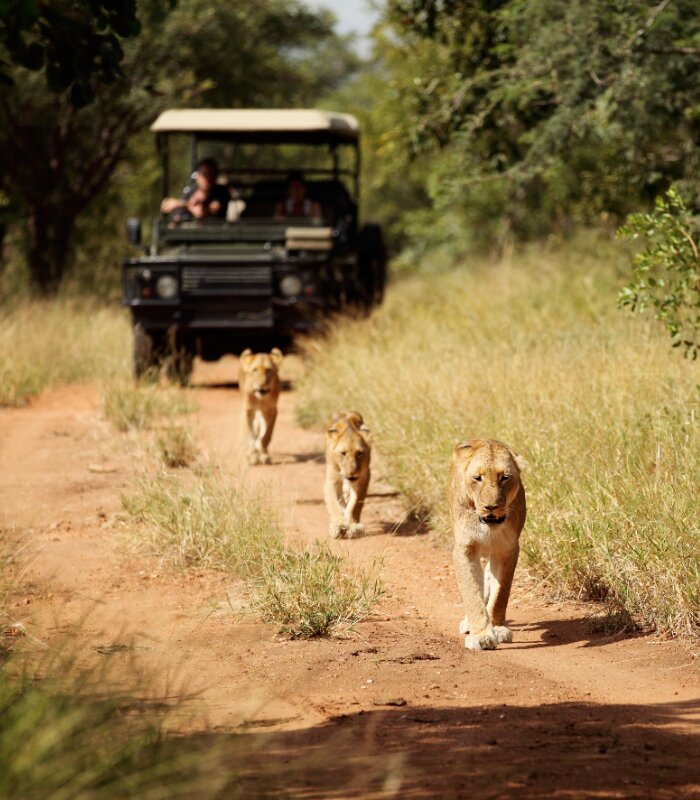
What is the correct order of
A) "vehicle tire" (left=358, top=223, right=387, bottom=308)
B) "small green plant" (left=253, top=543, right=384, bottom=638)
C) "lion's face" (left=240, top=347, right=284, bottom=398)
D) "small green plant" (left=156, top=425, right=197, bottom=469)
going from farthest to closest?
"vehicle tire" (left=358, top=223, right=387, bottom=308) < "lion's face" (left=240, top=347, right=284, bottom=398) < "small green plant" (left=156, top=425, right=197, bottom=469) < "small green plant" (left=253, top=543, right=384, bottom=638)

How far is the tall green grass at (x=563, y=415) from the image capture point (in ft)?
20.4

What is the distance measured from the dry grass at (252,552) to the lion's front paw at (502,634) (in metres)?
0.56

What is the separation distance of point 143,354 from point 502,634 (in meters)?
8.20

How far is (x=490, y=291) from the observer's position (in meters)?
15.6

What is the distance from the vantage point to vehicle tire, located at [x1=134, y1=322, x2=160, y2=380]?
1345 centimetres

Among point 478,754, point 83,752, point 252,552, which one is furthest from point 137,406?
point 83,752

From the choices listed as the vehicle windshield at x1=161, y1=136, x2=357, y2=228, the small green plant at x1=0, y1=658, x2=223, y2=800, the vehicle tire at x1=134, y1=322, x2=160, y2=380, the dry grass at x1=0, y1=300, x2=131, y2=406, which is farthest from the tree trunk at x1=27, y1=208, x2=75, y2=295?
the small green plant at x1=0, y1=658, x2=223, y2=800

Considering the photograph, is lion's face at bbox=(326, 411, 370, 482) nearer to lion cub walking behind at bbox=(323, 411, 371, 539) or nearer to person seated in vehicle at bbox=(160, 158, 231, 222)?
lion cub walking behind at bbox=(323, 411, 371, 539)

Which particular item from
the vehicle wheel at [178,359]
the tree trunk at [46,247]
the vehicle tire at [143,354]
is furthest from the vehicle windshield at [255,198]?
the tree trunk at [46,247]

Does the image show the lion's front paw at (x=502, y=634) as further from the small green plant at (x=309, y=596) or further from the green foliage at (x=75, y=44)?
the green foliage at (x=75, y=44)

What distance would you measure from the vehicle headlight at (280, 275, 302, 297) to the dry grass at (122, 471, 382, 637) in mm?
5092

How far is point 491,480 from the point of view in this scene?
5.57 m

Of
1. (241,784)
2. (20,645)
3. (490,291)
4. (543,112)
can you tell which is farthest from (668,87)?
(241,784)

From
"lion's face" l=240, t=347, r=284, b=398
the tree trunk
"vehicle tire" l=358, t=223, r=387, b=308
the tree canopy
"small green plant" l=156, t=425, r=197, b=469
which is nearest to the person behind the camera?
"small green plant" l=156, t=425, r=197, b=469
